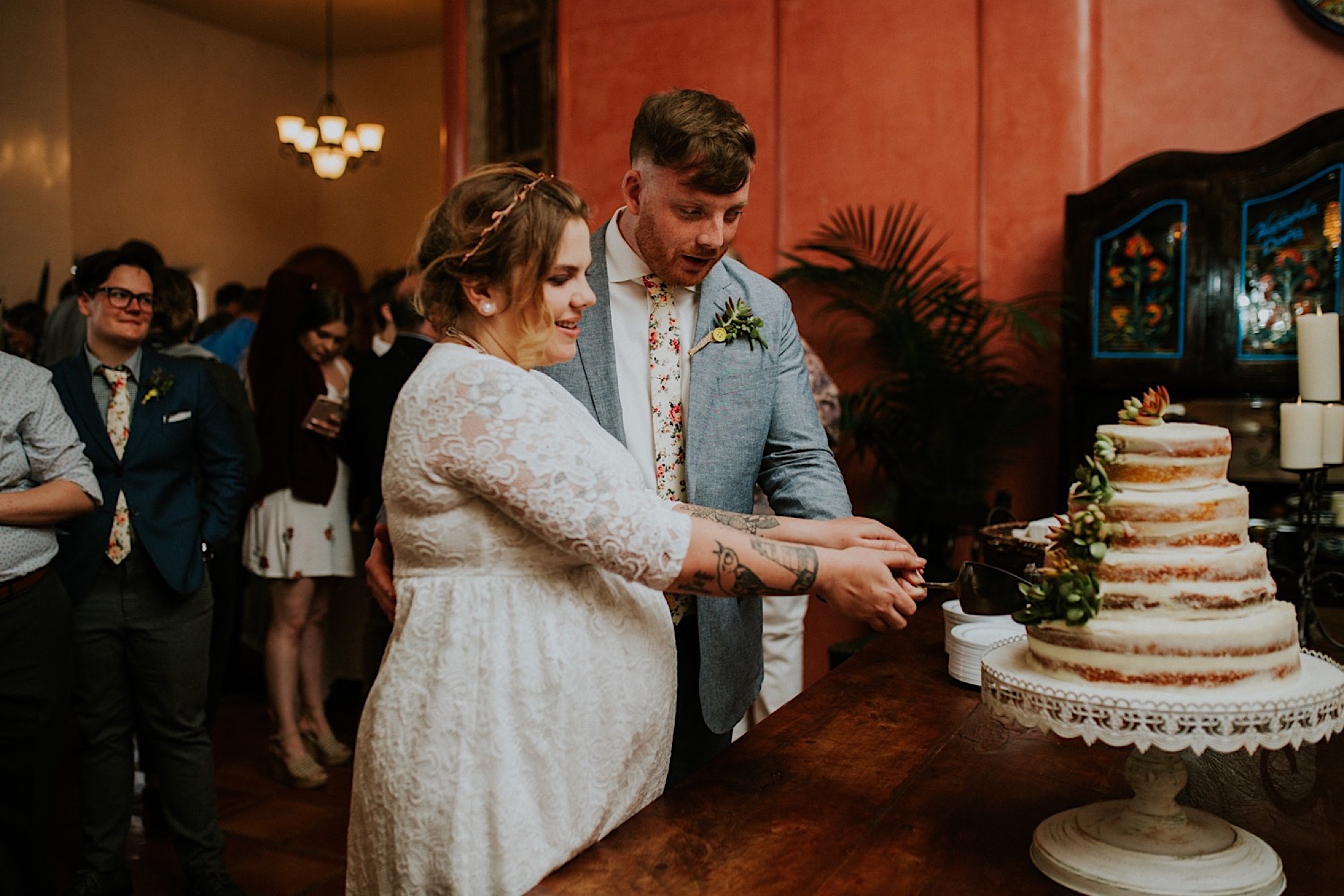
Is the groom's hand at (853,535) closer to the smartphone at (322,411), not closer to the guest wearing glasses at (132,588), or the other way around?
the guest wearing glasses at (132,588)

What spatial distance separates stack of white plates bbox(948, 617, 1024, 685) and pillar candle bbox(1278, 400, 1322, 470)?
78 cm

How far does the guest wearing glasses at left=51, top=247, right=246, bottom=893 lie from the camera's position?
128 inches

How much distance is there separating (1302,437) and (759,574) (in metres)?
1.58

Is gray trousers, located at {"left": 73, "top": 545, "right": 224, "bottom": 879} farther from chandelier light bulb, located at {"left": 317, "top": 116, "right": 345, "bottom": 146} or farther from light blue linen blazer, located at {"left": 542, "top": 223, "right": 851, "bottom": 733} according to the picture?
chandelier light bulb, located at {"left": 317, "top": 116, "right": 345, "bottom": 146}

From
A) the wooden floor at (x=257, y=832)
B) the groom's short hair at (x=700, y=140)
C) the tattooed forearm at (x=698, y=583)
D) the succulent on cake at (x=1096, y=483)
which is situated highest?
the groom's short hair at (x=700, y=140)

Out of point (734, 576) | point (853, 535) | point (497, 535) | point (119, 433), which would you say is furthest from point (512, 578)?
point (119, 433)

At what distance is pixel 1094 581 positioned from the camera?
1397mm

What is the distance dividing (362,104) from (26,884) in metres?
10.5

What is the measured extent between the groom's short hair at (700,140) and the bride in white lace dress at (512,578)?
451 millimetres

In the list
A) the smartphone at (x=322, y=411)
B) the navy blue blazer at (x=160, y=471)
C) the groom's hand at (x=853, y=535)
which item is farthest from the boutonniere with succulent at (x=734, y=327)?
the smartphone at (x=322, y=411)

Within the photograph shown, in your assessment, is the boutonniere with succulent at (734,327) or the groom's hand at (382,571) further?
the boutonniere with succulent at (734,327)

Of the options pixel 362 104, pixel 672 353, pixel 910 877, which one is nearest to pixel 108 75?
pixel 362 104

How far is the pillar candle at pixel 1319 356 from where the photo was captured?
2527mm

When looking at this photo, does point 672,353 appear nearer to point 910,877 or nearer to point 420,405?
point 420,405
